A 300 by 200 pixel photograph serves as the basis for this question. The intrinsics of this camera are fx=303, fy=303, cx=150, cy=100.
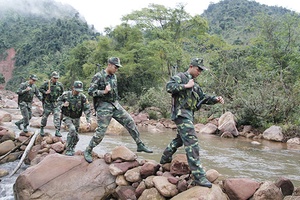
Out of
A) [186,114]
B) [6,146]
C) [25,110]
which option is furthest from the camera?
[25,110]

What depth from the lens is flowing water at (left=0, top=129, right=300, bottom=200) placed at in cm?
653

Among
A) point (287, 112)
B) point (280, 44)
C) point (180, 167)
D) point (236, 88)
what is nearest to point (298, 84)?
point (287, 112)

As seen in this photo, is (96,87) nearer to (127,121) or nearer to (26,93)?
(127,121)

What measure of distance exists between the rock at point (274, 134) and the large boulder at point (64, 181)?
9321 mm

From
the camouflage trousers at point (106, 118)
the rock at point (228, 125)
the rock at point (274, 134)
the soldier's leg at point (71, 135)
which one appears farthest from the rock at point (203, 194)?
the rock at point (228, 125)

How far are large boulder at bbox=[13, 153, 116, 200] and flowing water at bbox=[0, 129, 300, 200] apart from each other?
83 cm

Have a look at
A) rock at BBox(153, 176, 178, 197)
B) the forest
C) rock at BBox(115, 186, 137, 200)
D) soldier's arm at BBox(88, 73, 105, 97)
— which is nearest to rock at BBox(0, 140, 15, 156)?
soldier's arm at BBox(88, 73, 105, 97)

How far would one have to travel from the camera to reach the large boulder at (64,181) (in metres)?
5.18

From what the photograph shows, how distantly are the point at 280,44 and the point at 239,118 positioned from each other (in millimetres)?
9178

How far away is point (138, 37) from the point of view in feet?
92.6

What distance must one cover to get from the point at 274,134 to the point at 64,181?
33.0 ft

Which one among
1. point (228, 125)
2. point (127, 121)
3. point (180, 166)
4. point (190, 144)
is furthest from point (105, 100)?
point (228, 125)

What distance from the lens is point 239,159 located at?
8.38m

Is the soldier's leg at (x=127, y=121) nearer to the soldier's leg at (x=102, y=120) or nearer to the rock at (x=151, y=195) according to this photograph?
the soldier's leg at (x=102, y=120)
